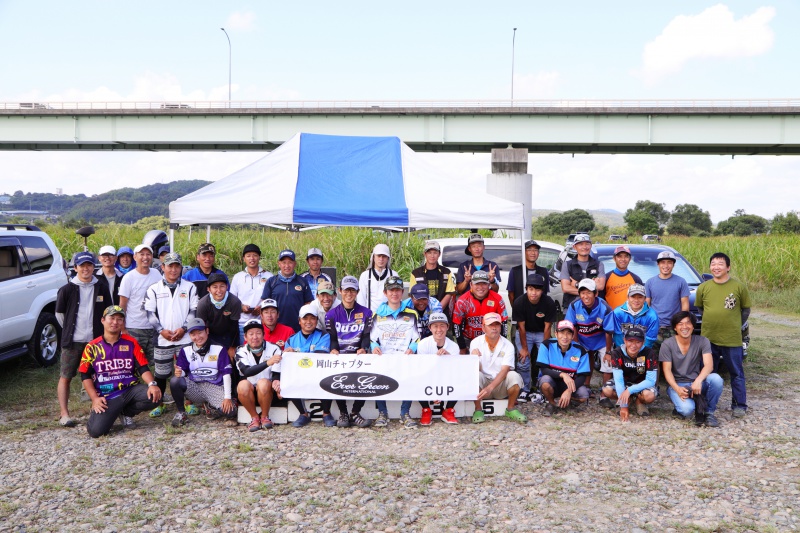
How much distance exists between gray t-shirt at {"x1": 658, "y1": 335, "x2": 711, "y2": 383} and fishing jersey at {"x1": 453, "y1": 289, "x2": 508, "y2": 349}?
1783 mm

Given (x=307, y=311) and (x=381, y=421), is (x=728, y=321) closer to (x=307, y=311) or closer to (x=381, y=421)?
(x=381, y=421)

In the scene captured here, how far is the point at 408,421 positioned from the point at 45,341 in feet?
18.4

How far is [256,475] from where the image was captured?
504 centimetres

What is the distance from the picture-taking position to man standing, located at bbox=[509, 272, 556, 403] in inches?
287

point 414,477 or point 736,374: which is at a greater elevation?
point 736,374

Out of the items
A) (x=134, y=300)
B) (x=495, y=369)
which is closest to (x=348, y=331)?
(x=495, y=369)

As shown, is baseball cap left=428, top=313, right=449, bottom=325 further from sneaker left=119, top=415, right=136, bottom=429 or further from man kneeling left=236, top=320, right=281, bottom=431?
sneaker left=119, top=415, right=136, bottom=429

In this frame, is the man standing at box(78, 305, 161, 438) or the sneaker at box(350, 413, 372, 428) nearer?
the man standing at box(78, 305, 161, 438)

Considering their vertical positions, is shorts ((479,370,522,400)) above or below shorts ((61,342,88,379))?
below

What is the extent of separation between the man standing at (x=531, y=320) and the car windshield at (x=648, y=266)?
2.60 metres

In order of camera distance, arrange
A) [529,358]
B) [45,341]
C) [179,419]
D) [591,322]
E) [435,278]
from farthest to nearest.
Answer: [45,341], [435,278], [529,358], [591,322], [179,419]

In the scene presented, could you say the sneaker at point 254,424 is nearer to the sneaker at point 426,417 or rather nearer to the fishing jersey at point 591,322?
the sneaker at point 426,417

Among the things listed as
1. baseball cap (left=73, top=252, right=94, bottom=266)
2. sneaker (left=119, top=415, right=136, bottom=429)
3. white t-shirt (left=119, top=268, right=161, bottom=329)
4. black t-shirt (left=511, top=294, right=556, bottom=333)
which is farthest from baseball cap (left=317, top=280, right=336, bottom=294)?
baseball cap (left=73, top=252, right=94, bottom=266)

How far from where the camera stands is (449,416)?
6.58 m
